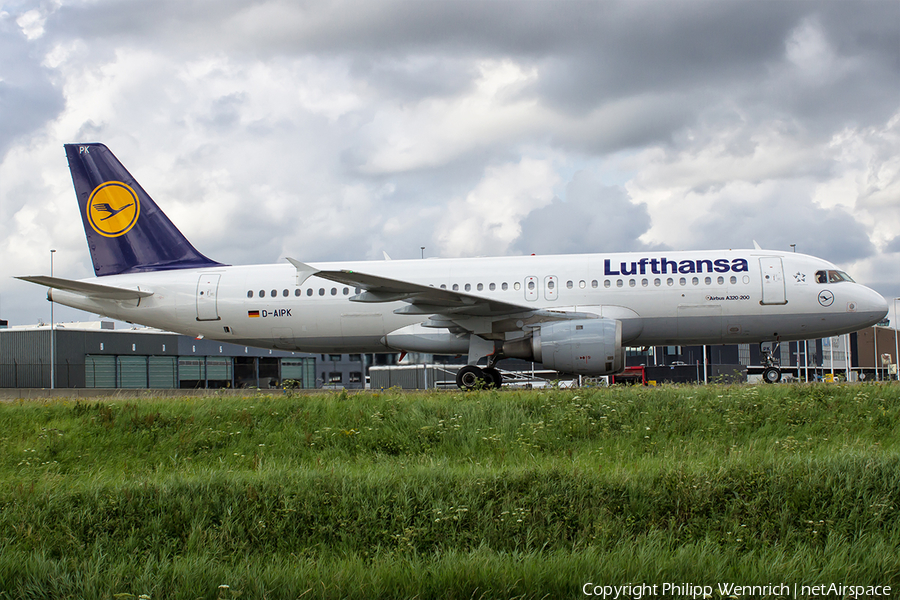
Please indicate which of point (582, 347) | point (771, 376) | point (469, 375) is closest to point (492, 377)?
point (469, 375)

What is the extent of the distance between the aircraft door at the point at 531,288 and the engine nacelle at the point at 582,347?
4.94 feet

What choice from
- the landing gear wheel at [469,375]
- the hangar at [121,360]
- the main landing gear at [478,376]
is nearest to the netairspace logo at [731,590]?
the main landing gear at [478,376]

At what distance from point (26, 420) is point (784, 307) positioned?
16.8 metres

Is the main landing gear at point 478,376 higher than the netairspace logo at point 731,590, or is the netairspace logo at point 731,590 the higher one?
the main landing gear at point 478,376

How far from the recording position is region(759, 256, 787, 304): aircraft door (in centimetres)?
1800

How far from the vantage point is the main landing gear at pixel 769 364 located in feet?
60.3

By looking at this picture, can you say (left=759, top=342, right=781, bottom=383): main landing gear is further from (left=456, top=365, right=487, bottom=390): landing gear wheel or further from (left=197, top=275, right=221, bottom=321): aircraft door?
(left=197, top=275, right=221, bottom=321): aircraft door

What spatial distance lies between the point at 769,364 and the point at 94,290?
1847 cm

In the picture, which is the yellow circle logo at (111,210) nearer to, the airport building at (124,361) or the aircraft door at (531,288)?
the aircraft door at (531,288)

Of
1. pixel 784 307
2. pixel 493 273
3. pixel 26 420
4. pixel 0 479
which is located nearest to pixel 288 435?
pixel 0 479

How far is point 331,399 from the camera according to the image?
12727 millimetres

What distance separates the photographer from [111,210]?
840 inches

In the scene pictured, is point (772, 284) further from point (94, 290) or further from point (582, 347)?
point (94, 290)

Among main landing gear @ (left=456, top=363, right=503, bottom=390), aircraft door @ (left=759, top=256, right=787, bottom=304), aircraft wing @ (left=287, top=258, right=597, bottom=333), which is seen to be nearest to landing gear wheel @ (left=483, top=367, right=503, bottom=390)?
main landing gear @ (left=456, top=363, right=503, bottom=390)
